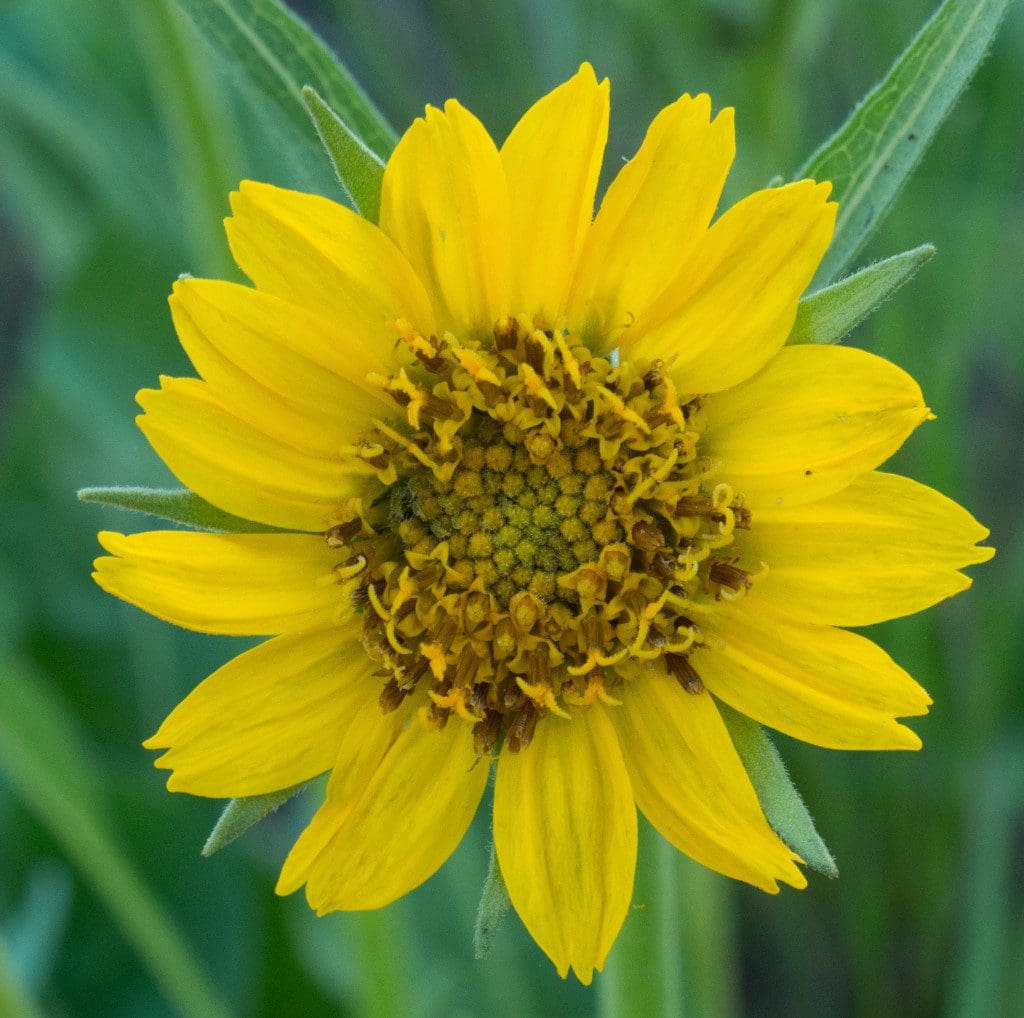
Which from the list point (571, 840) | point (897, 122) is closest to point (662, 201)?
point (897, 122)

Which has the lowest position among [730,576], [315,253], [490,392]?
[730,576]

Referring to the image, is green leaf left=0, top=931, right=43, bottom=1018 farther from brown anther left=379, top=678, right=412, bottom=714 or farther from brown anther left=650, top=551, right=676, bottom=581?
brown anther left=650, top=551, right=676, bottom=581

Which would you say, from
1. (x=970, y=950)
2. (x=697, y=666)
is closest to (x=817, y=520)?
(x=697, y=666)

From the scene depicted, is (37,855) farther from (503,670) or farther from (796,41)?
(796,41)

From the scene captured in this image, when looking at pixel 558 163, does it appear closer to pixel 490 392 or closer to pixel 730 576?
pixel 490 392

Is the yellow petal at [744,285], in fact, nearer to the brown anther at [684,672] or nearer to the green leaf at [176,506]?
the brown anther at [684,672]

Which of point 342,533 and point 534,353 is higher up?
point 534,353

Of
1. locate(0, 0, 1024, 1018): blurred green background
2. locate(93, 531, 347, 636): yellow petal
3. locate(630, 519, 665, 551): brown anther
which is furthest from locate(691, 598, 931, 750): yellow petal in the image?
locate(0, 0, 1024, 1018): blurred green background
